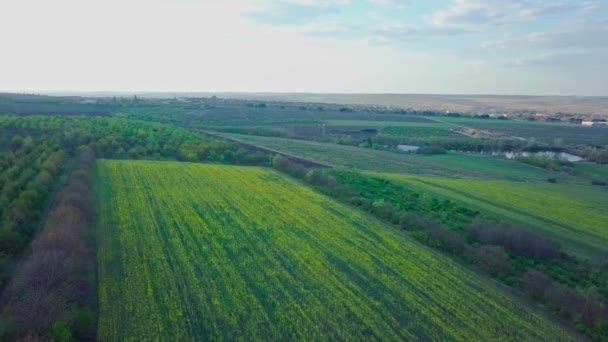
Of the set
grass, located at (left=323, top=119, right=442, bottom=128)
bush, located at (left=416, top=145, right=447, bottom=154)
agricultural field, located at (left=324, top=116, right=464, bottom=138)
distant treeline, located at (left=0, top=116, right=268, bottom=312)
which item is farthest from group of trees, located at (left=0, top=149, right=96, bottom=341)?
grass, located at (left=323, top=119, right=442, bottom=128)

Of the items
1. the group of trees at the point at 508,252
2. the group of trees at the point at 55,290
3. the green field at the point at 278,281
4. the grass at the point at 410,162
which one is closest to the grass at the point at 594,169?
the grass at the point at 410,162

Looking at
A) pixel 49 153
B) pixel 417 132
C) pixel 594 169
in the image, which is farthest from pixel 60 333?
pixel 417 132

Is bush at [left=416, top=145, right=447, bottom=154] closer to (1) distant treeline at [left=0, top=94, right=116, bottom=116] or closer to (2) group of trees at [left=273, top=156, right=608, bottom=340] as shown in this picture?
(2) group of trees at [left=273, top=156, right=608, bottom=340]

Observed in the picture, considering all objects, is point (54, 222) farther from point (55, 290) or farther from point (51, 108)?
point (51, 108)

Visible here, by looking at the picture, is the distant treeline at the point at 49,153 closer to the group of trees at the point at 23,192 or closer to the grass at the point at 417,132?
the group of trees at the point at 23,192

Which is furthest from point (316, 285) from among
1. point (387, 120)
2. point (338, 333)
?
point (387, 120)
